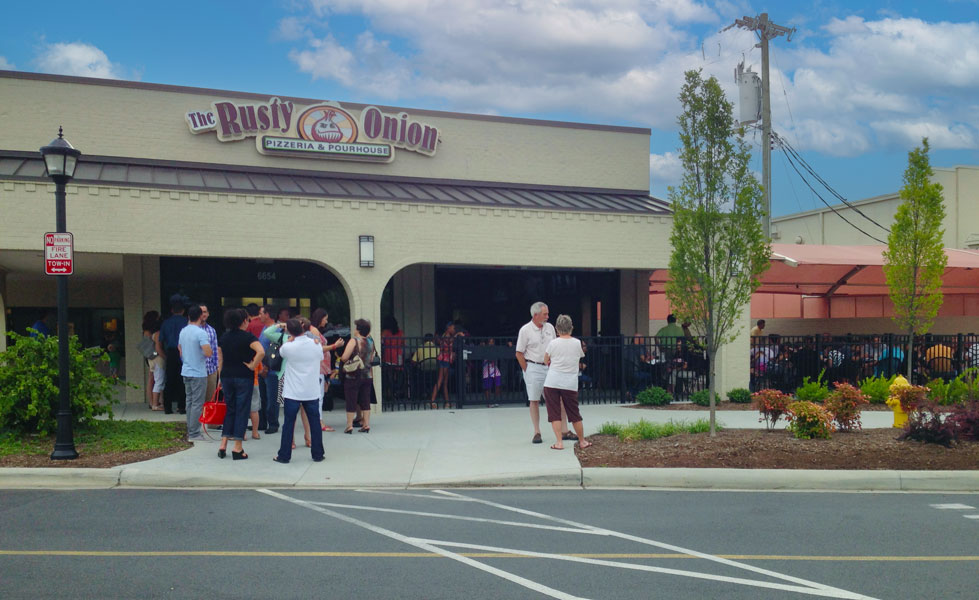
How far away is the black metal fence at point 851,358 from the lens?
15.6 m

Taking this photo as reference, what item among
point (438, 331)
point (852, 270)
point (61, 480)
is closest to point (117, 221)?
point (61, 480)

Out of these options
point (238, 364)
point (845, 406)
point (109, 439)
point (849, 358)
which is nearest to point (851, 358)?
point (849, 358)

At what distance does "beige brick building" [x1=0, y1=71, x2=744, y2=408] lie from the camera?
12320mm

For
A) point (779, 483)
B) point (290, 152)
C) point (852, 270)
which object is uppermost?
point (290, 152)

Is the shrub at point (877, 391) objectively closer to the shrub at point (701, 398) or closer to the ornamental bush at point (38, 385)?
the shrub at point (701, 398)

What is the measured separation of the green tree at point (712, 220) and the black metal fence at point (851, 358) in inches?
235

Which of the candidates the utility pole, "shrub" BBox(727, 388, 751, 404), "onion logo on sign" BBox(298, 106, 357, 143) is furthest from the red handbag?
the utility pole

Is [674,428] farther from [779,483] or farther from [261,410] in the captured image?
[261,410]

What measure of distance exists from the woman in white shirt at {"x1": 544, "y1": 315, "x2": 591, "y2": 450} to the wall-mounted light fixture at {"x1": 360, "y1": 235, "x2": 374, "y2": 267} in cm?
473

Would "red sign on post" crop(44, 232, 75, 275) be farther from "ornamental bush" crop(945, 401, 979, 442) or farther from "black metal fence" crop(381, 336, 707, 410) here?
"ornamental bush" crop(945, 401, 979, 442)

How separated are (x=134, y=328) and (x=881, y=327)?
21716mm

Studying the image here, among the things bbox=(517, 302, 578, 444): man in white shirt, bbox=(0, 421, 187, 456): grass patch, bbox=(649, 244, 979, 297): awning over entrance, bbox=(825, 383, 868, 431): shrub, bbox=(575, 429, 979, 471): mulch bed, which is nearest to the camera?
bbox=(575, 429, 979, 471): mulch bed

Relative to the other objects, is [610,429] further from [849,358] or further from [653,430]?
[849,358]

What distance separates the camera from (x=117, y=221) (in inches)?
474
